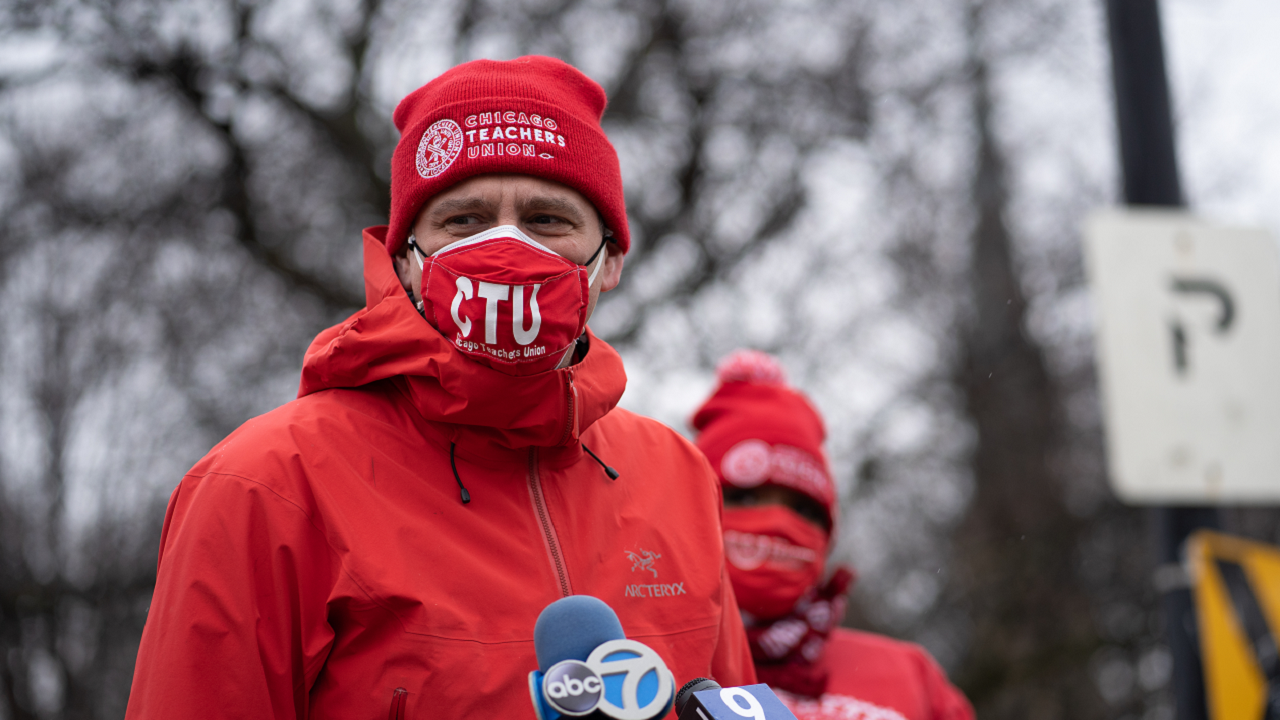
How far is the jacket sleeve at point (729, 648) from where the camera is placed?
236cm

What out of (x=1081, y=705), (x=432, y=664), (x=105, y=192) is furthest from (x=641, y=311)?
(x=432, y=664)

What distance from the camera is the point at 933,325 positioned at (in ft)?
37.6

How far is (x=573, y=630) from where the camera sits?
60.9 inches

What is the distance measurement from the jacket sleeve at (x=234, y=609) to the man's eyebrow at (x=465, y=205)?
675 mm

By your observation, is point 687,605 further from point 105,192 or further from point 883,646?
point 105,192

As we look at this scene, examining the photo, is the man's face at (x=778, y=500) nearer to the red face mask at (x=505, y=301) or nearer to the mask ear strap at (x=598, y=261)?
the mask ear strap at (x=598, y=261)

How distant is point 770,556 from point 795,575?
98mm

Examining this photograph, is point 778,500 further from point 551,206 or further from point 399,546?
point 399,546

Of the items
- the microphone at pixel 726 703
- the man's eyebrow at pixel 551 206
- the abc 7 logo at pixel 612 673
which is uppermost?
the man's eyebrow at pixel 551 206

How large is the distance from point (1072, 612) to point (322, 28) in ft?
26.9

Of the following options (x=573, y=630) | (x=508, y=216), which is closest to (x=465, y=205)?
(x=508, y=216)

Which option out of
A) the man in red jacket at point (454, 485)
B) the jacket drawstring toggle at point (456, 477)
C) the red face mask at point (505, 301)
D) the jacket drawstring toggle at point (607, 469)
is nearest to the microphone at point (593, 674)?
the man in red jacket at point (454, 485)

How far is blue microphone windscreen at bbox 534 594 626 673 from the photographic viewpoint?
1526 millimetres

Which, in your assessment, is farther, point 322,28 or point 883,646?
point 322,28
